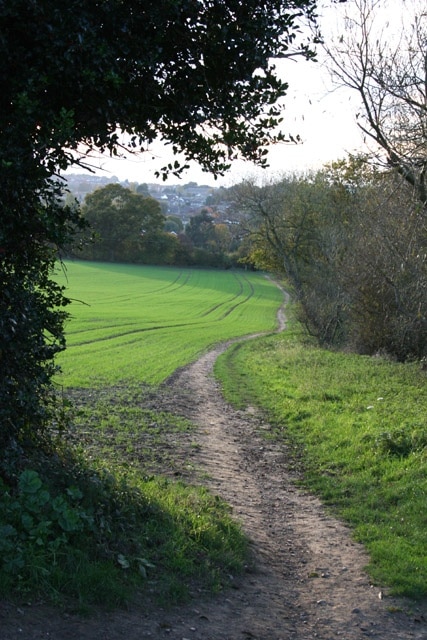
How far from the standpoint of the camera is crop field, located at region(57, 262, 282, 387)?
26422 mm

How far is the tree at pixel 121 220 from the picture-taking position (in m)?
76.4

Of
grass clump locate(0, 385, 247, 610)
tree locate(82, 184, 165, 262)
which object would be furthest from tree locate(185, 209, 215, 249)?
grass clump locate(0, 385, 247, 610)

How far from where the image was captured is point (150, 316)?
56312 mm

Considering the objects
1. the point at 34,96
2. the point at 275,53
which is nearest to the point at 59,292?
the point at 34,96

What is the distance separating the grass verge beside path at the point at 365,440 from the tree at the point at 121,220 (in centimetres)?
4902

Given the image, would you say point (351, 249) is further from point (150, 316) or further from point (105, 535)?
point (150, 316)

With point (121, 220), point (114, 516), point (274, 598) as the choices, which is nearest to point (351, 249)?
point (114, 516)

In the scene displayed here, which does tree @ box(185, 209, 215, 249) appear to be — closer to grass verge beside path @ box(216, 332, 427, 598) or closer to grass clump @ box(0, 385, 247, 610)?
grass verge beside path @ box(216, 332, 427, 598)

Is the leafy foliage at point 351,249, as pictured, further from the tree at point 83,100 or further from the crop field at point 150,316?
the tree at point 83,100

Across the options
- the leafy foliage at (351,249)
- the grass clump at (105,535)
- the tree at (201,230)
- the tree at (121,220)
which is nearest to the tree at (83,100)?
the grass clump at (105,535)

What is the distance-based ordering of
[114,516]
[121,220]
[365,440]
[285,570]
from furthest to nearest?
[121,220]
[365,440]
[285,570]
[114,516]

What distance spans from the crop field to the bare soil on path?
366cm

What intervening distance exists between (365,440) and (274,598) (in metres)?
6.50

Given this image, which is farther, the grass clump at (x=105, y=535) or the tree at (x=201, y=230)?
the tree at (x=201, y=230)
